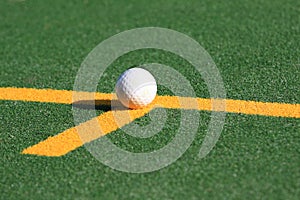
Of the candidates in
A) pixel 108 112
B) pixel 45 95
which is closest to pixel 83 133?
pixel 108 112

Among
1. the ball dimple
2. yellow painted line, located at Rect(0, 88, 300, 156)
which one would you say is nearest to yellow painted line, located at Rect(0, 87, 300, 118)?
yellow painted line, located at Rect(0, 88, 300, 156)

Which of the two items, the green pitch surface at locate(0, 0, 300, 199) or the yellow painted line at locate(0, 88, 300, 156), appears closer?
the green pitch surface at locate(0, 0, 300, 199)

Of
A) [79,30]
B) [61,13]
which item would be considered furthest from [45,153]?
[61,13]

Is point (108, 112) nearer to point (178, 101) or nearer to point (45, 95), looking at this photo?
point (178, 101)

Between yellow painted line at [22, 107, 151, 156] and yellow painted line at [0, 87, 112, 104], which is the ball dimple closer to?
yellow painted line at [22, 107, 151, 156]

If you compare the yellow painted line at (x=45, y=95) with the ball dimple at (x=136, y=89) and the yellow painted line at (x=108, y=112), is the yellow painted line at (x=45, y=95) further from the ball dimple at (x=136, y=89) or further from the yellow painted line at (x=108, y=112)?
the ball dimple at (x=136, y=89)

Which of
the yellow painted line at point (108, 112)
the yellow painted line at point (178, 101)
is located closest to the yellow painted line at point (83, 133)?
the yellow painted line at point (108, 112)

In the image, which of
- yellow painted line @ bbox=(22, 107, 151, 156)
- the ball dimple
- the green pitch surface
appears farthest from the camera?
the ball dimple
